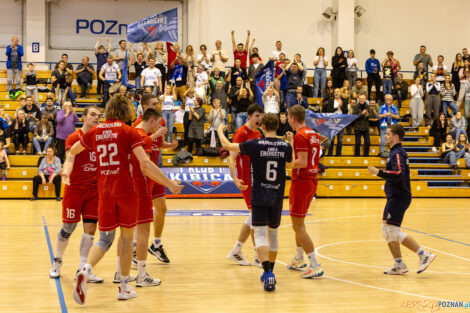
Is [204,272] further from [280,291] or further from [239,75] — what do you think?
[239,75]

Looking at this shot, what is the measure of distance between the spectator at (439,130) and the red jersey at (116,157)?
18.3 metres

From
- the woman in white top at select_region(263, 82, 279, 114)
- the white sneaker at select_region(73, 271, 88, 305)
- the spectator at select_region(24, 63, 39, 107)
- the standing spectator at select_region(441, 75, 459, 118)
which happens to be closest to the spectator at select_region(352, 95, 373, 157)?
the woman in white top at select_region(263, 82, 279, 114)

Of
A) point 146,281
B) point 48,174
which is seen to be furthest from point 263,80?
point 146,281

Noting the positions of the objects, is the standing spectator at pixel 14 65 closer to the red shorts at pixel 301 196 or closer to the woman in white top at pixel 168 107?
the woman in white top at pixel 168 107

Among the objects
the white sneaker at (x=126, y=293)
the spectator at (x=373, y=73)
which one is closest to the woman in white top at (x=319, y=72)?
the spectator at (x=373, y=73)

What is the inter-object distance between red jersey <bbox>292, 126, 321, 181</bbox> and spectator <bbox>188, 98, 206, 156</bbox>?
39.6 ft

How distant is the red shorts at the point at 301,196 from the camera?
26.0 ft

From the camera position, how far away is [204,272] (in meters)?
8.29

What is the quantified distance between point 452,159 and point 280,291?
1596 centimetres

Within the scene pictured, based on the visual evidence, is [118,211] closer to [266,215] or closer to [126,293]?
[126,293]

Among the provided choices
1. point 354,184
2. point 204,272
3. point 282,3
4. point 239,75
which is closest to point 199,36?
point 282,3

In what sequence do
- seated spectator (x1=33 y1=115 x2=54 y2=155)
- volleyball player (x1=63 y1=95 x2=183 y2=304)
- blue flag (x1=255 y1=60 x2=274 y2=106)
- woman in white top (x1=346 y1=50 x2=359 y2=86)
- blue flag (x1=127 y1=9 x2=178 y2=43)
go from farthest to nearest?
woman in white top (x1=346 y1=50 x2=359 y2=86), blue flag (x1=127 y1=9 x2=178 y2=43), blue flag (x1=255 y1=60 x2=274 y2=106), seated spectator (x1=33 y1=115 x2=54 y2=155), volleyball player (x1=63 y1=95 x2=183 y2=304)

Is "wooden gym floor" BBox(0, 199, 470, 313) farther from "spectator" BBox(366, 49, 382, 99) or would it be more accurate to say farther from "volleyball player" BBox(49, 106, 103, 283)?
"spectator" BBox(366, 49, 382, 99)

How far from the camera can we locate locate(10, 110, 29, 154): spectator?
19.5 m
